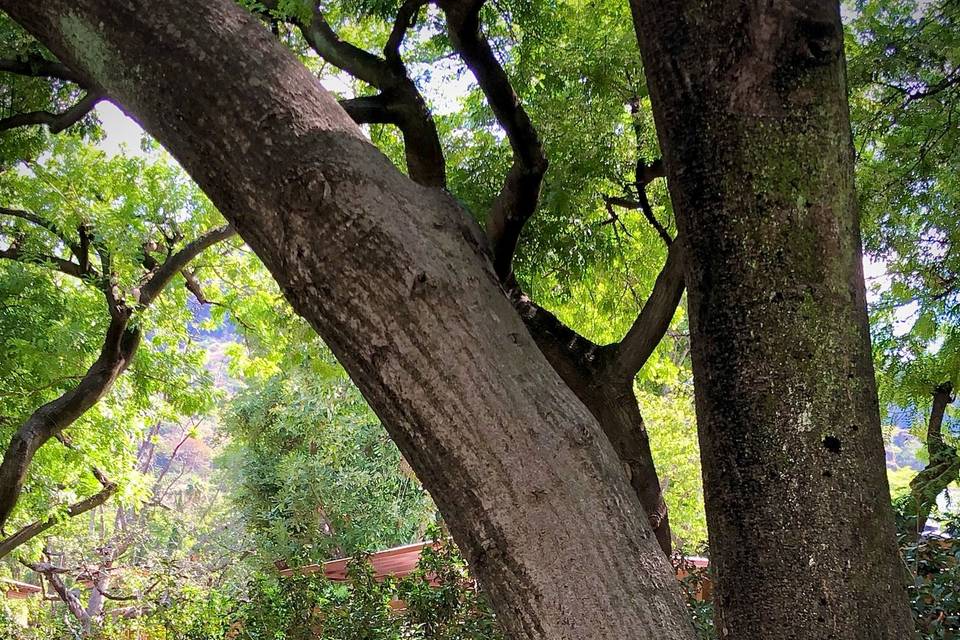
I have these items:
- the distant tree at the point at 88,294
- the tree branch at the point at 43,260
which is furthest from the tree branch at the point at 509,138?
the tree branch at the point at 43,260

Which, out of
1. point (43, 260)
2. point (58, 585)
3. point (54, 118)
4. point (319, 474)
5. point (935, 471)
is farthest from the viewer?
point (319, 474)

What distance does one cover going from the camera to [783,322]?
1.19 meters

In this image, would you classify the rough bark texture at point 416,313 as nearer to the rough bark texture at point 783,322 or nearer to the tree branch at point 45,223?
the rough bark texture at point 783,322

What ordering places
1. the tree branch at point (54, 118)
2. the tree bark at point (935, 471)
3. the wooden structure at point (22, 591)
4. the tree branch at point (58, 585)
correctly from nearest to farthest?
the tree bark at point (935, 471), the tree branch at point (54, 118), the tree branch at point (58, 585), the wooden structure at point (22, 591)

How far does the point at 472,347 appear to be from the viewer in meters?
1.22

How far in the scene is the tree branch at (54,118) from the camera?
512 centimetres

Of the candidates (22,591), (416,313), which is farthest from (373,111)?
(22,591)

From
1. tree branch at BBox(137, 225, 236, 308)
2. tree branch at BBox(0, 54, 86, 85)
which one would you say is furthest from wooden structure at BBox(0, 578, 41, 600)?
tree branch at BBox(0, 54, 86, 85)

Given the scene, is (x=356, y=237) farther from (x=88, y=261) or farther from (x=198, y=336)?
(x=198, y=336)

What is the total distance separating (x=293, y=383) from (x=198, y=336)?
562 cm

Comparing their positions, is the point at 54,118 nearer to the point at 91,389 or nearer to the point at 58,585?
the point at 91,389

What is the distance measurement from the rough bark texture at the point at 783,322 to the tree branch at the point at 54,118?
16.6 feet

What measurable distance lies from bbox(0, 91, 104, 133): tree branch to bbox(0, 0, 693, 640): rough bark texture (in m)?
4.22

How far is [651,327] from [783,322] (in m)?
2.05
